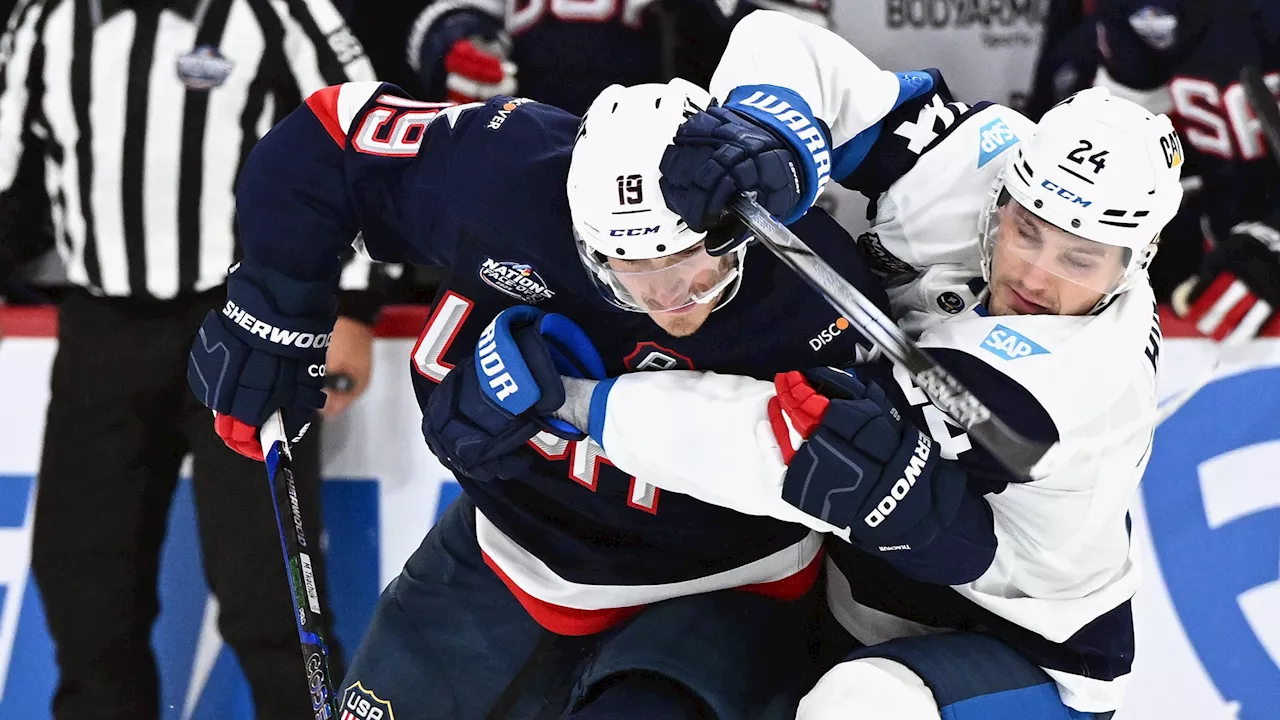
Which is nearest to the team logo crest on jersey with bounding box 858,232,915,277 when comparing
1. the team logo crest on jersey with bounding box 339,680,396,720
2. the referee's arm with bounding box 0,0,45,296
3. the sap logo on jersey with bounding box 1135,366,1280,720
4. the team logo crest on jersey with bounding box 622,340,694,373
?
the team logo crest on jersey with bounding box 622,340,694,373

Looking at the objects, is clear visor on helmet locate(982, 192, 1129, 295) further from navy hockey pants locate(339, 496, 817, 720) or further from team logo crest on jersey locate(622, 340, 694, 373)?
navy hockey pants locate(339, 496, 817, 720)

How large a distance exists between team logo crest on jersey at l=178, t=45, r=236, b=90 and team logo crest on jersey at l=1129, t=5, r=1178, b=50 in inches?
72.7

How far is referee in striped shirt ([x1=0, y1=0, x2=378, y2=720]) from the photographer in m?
2.73

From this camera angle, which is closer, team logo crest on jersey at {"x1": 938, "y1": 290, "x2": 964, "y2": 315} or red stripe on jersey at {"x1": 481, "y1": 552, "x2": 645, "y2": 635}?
team logo crest on jersey at {"x1": 938, "y1": 290, "x2": 964, "y2": 315}

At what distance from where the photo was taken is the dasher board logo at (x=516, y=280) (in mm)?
1715

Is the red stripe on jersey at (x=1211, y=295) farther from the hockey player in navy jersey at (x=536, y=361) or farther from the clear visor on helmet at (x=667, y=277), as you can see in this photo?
the clear visor on helmet at (x=667, y=277)

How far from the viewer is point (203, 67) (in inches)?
107

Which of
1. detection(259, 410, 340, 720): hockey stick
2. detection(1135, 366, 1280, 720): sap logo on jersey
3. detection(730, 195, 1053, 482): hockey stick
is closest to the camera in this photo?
detection(730, 195, 1053, 482): hockey stick

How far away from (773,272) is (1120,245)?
0.42 meters

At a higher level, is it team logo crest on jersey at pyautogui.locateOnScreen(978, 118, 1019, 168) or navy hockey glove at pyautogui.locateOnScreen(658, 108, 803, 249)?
navy hockey glove at pyautogui.locateOnScreen(658, 108, 803, 249)

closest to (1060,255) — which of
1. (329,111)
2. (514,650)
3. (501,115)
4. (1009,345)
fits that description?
(1009,345)

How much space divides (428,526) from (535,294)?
134 cm

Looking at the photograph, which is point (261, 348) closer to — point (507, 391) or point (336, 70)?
point (507, 391)

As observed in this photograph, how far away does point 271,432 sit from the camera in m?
2.04
